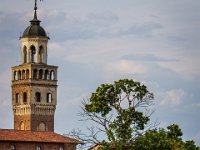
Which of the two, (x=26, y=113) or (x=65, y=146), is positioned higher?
(x=26, y=113)

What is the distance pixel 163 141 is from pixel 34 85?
198 ft

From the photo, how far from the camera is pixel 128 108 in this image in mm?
72188

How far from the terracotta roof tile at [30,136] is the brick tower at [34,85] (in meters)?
15.3

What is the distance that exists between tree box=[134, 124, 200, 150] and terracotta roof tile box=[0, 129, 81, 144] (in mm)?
28108

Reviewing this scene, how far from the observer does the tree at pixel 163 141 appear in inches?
2822

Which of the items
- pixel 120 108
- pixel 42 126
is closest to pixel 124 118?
pixel 120 108

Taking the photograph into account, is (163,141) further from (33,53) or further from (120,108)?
(33,53)

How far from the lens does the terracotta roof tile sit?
10975 centimetres

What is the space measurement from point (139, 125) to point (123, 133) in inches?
72.2

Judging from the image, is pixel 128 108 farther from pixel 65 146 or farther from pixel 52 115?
pixel 52 115

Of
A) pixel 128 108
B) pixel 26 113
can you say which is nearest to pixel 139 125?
pixel 128 108

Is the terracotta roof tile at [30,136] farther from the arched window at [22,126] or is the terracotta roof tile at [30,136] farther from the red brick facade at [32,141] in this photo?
the arched window at [22,126]

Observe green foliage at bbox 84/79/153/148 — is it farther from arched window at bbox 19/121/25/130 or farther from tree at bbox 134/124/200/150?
Result: arched window at bbox 19/121/25/130

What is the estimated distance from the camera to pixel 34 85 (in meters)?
133
